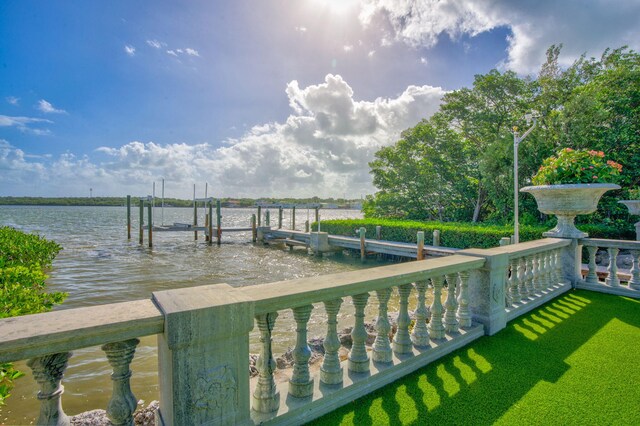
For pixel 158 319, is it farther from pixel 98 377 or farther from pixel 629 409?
pixel 98 377

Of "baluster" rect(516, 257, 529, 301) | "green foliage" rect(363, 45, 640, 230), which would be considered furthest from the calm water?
"green foliage" rect(363, 45, 640, 230)

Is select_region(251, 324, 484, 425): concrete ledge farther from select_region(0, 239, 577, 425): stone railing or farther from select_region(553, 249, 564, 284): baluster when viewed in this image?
select_region(553, 249, 564, 284): baluster

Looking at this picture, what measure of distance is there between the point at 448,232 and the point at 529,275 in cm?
1060

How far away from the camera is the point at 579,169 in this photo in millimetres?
5578

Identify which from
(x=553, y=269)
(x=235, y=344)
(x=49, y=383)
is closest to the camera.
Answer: (x=49, y=383)

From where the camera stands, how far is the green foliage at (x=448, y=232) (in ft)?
44.2

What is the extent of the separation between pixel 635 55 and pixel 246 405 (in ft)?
71.4

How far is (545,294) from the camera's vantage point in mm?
5285

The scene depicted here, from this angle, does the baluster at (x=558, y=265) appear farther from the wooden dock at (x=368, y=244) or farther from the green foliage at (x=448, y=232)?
the green foliage at (x=448, y=232)

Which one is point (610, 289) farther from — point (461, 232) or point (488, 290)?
point (461, 232)

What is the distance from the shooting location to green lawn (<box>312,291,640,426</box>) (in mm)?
2445

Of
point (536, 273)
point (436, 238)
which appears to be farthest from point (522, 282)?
point (436, 238)

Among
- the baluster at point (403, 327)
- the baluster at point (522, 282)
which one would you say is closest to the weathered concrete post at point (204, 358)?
the baluster at point (403, 327)

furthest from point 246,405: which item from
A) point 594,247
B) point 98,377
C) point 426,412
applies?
point 594,247
